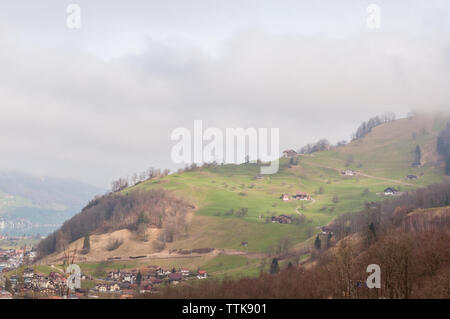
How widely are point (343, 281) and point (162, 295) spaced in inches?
1547

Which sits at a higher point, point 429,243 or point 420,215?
point 420,215

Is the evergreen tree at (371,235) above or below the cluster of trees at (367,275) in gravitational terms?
above

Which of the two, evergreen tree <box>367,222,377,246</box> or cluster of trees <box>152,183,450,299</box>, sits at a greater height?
evergreen tree <box>367,222,377,246</box>

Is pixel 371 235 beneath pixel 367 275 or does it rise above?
above

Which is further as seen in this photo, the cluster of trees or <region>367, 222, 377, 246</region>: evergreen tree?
<region>367, 222, 377, 246</region>: evergreen tree

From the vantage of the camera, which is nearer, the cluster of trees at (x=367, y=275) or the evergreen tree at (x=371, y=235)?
the cluster of trees at (x=367, y=275)

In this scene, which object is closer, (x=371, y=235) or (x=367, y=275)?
(x=367, y=275)

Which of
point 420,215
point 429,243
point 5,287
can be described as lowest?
point 5,287
